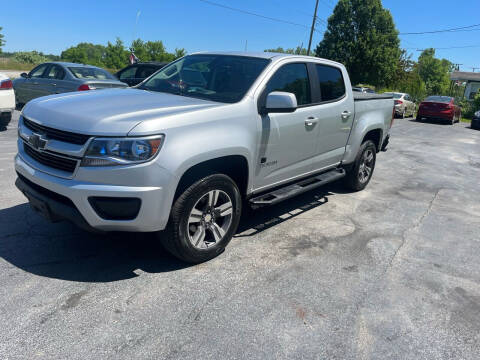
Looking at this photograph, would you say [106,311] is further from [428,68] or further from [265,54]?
[428,68]

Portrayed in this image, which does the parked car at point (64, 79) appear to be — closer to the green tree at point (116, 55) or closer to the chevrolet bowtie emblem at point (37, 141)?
the chevrolet bowtie emblem at point (37, 141)

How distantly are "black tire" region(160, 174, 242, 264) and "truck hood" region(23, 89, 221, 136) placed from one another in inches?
24.9

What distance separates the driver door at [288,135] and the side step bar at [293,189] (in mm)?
98

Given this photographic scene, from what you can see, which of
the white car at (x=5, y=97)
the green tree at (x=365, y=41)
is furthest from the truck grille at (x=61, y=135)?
the green tree at (x=365, y=41)

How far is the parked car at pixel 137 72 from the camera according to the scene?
12422 mm

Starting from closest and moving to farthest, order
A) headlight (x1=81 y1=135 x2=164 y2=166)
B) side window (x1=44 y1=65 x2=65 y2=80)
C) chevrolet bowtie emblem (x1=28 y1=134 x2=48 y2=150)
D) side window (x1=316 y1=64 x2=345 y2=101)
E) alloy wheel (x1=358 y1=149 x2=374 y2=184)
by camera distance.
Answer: headlight (x1=81 y1=135 x2=164 y2=166) < chevrolet bowtie emblem (x1=28 y1=134 x2=48 y2=150) < side window (x1=316 y1=64 x2=345 y2=101) < alloy wheel (x1=358 y1=149 x2=374 y2=184) < side window (x1=44 y1=65 x2=65 y2=80)

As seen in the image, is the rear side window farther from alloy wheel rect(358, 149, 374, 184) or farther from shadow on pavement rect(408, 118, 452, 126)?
shadow on pavement rect(408, 118, 452, 126)

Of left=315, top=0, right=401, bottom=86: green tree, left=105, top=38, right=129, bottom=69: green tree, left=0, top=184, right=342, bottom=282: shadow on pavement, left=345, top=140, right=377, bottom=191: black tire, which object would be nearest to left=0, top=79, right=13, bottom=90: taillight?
left=0, top=184, right=342, bottom=282: shadow on pavement

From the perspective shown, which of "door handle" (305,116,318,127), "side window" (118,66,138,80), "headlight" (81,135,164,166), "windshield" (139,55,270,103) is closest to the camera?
"headlight" (81,135,164,166)

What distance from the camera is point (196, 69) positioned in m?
4.29

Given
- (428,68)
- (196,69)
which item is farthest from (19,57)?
(196,69)

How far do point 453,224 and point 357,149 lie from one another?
1.62 meters

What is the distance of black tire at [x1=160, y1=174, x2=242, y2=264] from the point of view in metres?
3.09

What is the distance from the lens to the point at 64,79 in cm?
998
